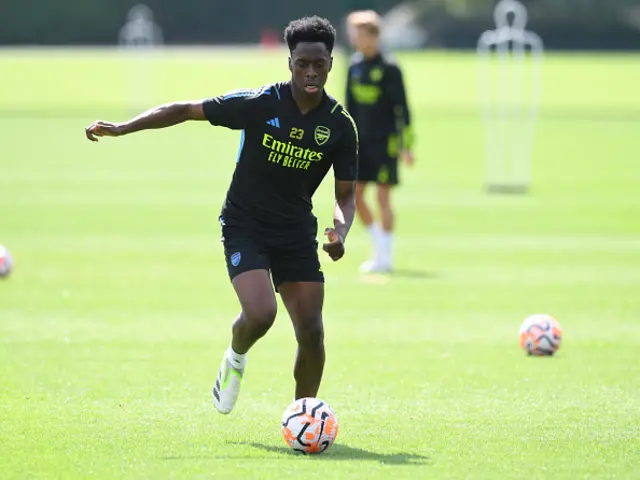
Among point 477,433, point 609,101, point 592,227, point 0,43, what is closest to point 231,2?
point 0,43

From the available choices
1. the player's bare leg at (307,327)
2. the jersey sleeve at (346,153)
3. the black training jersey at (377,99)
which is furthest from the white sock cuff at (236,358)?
the black training jersey at (377,99)

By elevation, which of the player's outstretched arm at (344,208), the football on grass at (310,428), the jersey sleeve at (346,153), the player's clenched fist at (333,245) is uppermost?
the jersey sleeve at (346,153)

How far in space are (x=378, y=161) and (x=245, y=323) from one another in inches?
306

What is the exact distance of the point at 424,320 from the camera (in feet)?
40.1

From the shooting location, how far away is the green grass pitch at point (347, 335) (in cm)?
736

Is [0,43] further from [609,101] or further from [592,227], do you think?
[592,227]

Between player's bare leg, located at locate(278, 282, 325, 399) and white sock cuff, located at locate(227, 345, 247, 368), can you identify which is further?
white sock cuff, located at locate(227, 345, 247, 368)

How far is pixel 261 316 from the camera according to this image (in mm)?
7637

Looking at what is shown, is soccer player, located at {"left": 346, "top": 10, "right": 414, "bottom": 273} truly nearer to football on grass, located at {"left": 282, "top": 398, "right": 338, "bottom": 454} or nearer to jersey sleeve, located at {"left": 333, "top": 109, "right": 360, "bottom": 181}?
jersey sleeve, located at {"left": 333, "top": 109, "right": 360, "bottom": 181}

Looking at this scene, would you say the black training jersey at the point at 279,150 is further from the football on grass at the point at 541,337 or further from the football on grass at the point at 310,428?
the football on grass at the point at 541,337

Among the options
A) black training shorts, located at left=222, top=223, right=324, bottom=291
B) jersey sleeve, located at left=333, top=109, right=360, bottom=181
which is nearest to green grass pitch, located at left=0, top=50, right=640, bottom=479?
black training shorts, located at left=222, top=223, right=324, bottom=291

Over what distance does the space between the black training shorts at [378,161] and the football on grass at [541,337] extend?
15.9ft

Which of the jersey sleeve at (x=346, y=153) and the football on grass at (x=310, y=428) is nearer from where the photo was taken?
the football on grass at (x=310, y=428)

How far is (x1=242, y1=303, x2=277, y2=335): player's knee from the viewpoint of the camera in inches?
301
